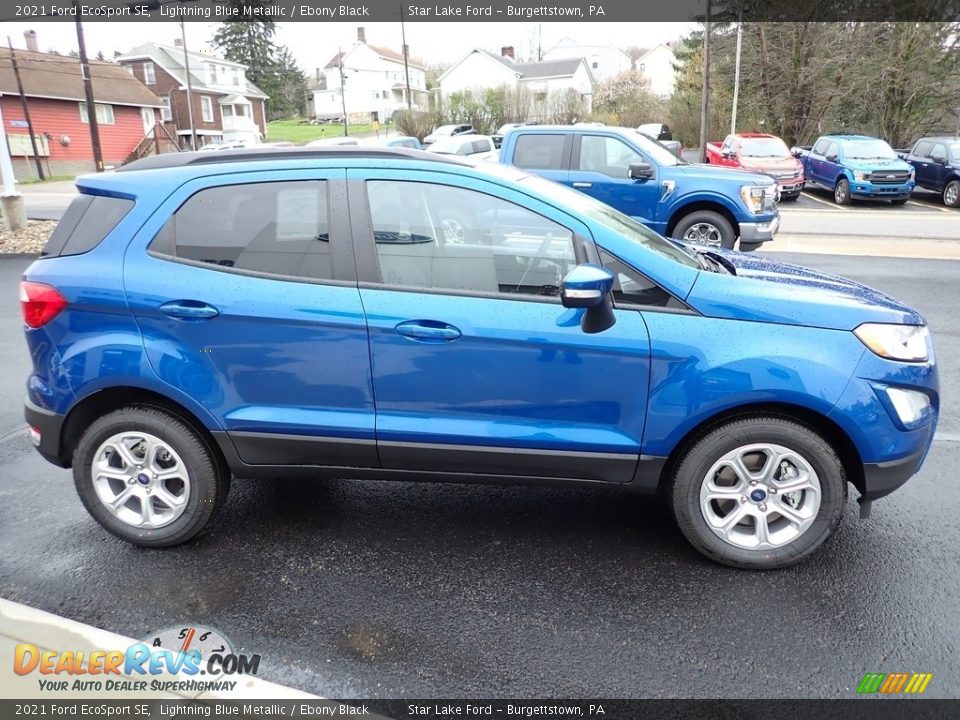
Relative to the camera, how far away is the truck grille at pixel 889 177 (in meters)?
18.5

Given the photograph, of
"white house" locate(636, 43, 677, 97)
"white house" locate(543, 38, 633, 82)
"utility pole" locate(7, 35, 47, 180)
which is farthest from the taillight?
"white house" locate(543, 38, 633, 82)

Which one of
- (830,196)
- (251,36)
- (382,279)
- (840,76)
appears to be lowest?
(830,196)

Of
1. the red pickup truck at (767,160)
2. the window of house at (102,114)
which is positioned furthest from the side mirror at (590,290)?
the window of house at (102,114)

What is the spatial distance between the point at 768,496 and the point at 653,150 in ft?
26.3

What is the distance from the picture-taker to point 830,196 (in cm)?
2169

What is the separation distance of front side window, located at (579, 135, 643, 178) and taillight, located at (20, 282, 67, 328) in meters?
8.09

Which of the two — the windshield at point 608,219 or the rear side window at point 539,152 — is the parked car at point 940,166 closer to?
the rear side window at point 539,152

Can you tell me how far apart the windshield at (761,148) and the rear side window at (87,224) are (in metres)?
20.1

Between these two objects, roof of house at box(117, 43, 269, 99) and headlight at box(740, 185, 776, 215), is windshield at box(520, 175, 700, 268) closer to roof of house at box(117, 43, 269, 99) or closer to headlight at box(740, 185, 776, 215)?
headlight at box(740, 185, 776, 215)

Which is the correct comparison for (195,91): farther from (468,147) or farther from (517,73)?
(468,147)

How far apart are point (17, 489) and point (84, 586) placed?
133 cm

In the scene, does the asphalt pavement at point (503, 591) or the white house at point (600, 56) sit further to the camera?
the white house at point (600, 56)

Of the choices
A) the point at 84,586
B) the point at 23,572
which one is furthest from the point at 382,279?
the point at 23,572

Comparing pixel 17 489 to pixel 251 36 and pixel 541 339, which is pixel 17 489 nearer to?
pixel 541 339
